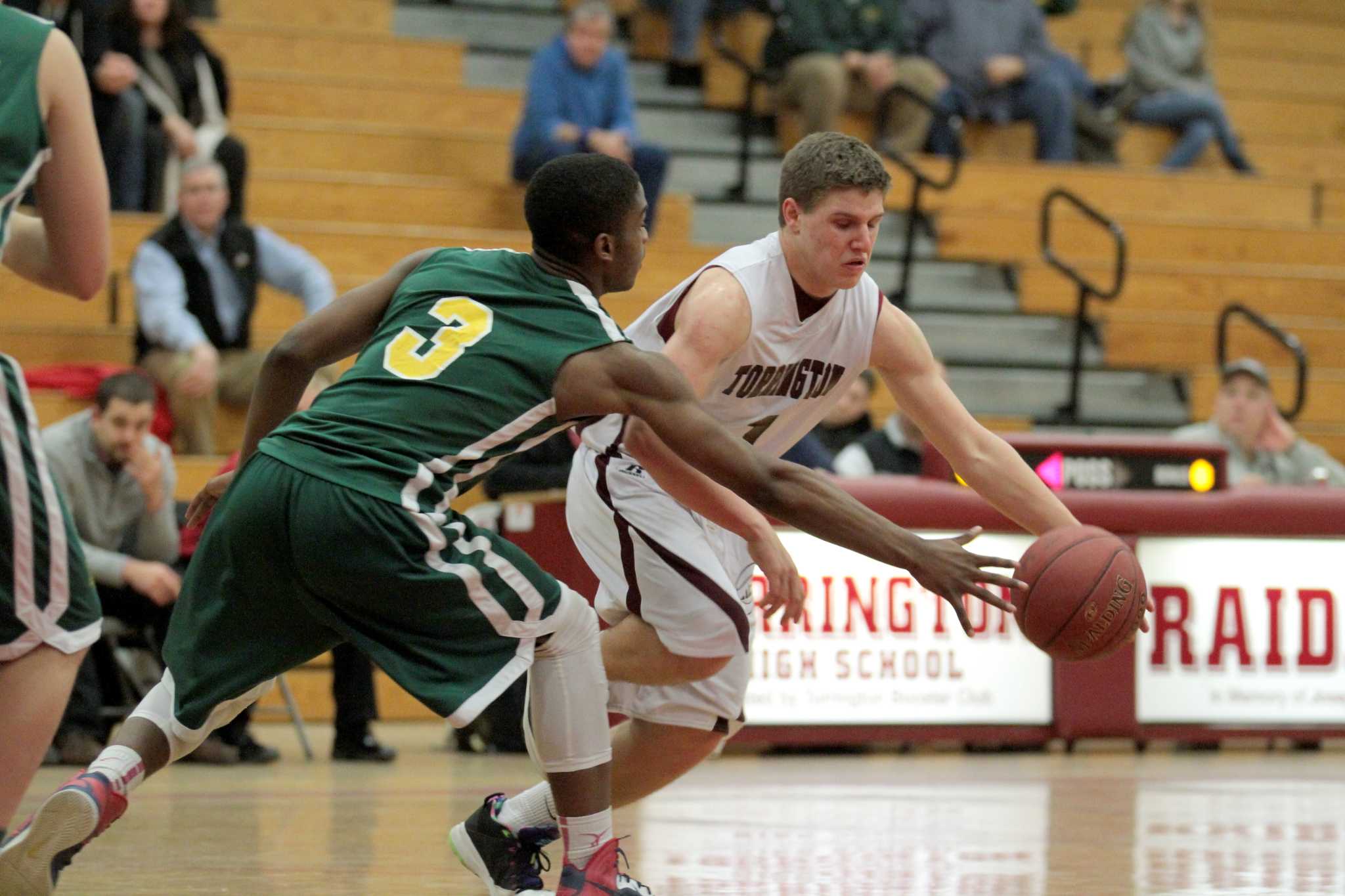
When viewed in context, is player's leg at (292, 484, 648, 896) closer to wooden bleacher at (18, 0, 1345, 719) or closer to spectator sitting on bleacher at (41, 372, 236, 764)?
spectator sitting on bleacher at (41, 372, 236, 764)

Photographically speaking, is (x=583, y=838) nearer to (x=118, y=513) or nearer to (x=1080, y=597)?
(x=1080, y=597)

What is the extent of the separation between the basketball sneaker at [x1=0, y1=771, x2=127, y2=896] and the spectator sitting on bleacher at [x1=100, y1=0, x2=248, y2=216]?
6.45m

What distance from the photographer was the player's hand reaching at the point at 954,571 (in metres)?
3.17

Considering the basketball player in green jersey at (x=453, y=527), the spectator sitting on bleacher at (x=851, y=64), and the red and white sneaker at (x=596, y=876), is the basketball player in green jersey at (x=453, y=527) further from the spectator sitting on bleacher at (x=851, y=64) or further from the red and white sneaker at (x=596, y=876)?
the spectator sitting on bleacher at (x=851, y=64)

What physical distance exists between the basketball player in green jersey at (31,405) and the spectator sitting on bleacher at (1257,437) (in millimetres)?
6352

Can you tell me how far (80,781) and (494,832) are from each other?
1015 mm

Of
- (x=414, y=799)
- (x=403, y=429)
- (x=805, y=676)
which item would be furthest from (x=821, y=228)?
(x=805, y=676)

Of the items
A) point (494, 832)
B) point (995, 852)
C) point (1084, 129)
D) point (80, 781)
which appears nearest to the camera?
point (80, 781)

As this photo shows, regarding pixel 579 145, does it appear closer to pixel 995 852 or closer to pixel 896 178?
pixel 896 178

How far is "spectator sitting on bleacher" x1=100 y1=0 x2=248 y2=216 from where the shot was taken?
31.1 feet

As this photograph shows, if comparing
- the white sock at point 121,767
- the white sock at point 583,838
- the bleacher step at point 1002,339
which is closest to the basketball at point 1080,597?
the white sock at point 583,838

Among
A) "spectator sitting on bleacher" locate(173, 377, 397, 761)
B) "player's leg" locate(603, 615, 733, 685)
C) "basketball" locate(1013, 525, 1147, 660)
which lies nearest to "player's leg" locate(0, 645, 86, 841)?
"player's leg" locate(603, 615, 733, 685)

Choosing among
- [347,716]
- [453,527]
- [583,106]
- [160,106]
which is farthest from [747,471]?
[583,106]

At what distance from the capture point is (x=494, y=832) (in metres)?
4.01
